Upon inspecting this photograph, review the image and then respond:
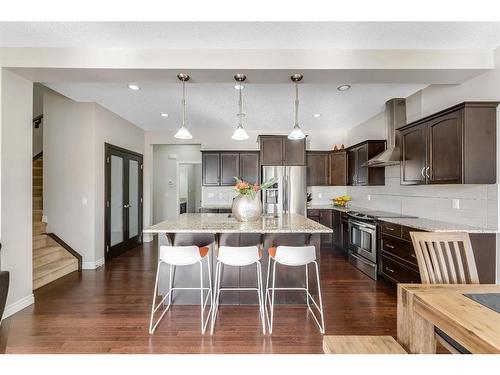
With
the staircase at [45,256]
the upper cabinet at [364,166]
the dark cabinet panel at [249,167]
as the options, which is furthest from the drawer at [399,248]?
the staircase at [45,256]

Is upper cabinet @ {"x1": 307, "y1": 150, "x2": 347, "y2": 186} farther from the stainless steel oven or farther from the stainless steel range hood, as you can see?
the stainless steel range hood

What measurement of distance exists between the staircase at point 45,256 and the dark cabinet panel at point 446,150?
4927mm

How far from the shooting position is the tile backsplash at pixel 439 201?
261 centimetres

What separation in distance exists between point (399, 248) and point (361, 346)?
2.10 m

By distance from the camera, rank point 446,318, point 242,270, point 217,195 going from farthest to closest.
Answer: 1. point 217,195
2. point 242,270
3. point 446,318

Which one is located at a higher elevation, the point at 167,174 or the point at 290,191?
the point at 167,174

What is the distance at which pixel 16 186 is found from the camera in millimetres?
2668

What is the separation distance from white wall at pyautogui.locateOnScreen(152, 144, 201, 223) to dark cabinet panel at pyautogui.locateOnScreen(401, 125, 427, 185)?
5.08 meters

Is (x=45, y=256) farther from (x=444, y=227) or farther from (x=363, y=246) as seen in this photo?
(x=444, y=227)

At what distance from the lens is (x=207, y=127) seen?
5.79m

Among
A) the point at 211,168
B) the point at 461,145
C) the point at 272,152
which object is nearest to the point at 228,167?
the point at 211,168
